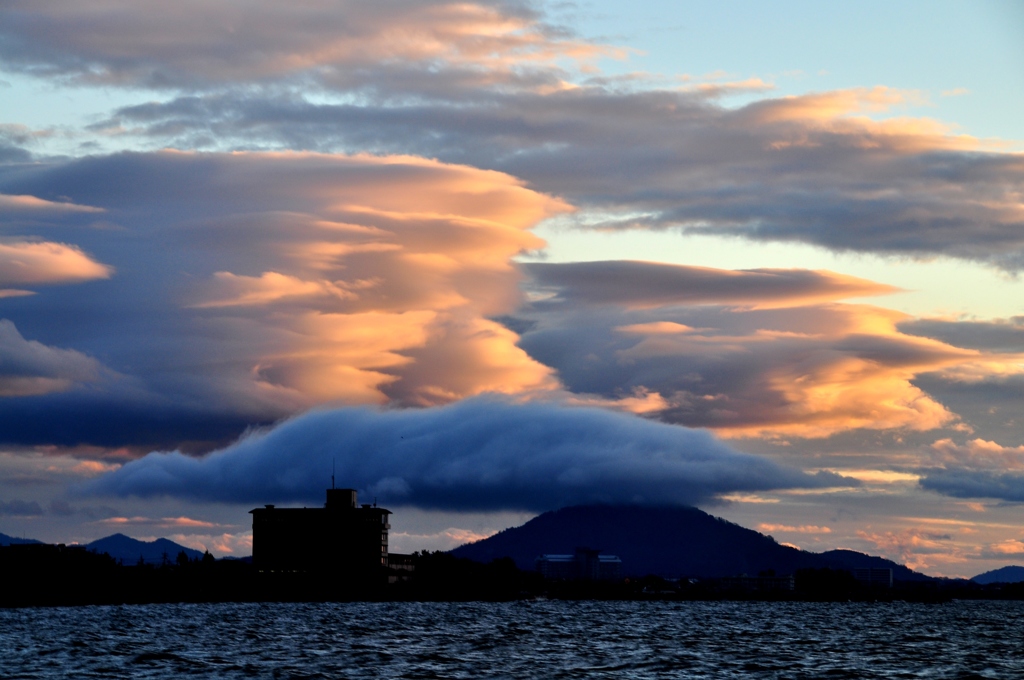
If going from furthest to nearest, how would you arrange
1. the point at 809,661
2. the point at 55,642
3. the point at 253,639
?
1. the point at 253,639
2. the point at 55,642
3. the point at 809,661

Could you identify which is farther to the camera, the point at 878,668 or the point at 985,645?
the point at 985,645

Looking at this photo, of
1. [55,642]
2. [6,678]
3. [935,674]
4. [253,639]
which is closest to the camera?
[6,678]

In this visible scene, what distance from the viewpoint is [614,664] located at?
433 ft

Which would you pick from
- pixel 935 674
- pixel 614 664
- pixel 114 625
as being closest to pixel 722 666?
pixel 614 664

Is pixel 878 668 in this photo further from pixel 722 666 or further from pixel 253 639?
pixel 253 639

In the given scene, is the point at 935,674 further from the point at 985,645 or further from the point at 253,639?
the point at 253,639

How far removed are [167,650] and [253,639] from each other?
24455 mm

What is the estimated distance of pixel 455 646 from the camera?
15675 cm

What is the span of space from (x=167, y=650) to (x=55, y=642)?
1921 cm

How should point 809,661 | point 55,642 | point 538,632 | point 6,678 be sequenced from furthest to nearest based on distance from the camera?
point 538,632 < point 55,642 < point 809,661 < point 6,678

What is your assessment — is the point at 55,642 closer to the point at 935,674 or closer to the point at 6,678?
the point at 6,678

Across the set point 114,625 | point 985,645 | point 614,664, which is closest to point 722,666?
point 614,664

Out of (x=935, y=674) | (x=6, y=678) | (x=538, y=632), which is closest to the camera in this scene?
(x=6, y=678)

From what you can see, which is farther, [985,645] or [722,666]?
[985,645]
